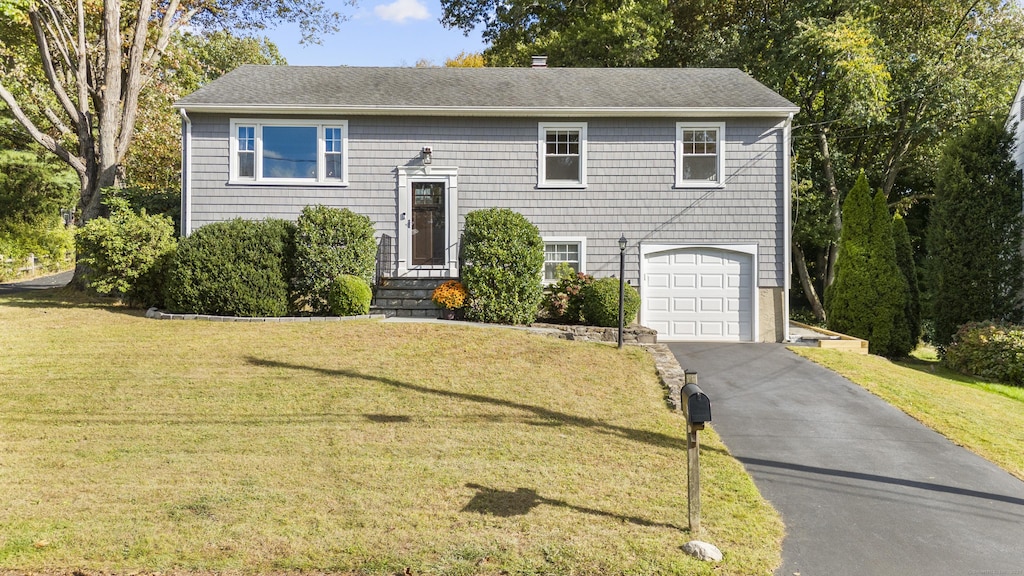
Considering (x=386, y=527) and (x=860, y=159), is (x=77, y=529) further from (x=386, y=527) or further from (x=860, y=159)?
(x=860, y=159)

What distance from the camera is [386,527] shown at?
166 inches

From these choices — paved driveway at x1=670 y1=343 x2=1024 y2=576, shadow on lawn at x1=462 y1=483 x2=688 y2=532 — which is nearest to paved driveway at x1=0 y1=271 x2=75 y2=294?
shadow on lawn at x1=462 y1=483 x2=688 y2=532

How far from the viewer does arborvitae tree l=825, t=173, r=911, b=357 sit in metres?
12.9

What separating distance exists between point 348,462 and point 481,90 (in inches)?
412

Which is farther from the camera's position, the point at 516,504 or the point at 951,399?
the point at 951,399

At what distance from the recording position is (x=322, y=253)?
435 inches

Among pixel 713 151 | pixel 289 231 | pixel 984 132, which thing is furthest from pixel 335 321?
pixel 984 132

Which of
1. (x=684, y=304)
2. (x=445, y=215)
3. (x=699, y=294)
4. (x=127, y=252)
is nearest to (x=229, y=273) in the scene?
(x=127, y=252)

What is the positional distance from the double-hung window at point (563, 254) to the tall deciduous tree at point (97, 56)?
37.4 feet

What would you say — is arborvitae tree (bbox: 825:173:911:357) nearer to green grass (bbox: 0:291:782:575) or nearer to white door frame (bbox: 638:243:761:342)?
white door frame (bbox: 638:243:761:342)

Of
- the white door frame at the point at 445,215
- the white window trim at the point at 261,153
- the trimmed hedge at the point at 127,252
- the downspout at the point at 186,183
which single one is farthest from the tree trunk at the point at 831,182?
the trimmed hedge at the point at 127,252

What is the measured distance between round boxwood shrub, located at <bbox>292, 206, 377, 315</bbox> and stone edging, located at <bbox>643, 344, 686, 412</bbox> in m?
5.52

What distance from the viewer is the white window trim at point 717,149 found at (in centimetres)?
1297

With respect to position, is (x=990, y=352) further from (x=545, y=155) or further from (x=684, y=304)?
(x=545, y=155)
